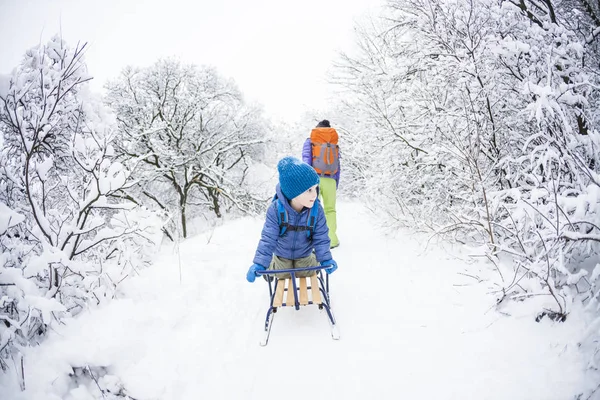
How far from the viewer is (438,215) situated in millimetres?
5062

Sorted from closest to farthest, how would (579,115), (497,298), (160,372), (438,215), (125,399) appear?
(125,399) → (160,372) → (497,298) → (579,115) → (438,215)

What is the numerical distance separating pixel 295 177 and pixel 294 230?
601mm

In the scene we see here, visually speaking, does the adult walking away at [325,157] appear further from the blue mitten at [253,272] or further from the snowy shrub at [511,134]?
the blue mitten at [253,272]

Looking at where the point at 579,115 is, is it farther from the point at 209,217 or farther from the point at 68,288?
the point at 209,217

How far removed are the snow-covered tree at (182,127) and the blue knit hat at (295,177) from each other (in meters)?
9.41

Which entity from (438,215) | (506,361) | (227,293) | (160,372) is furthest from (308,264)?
(438,215)

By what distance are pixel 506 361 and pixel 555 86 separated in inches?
104

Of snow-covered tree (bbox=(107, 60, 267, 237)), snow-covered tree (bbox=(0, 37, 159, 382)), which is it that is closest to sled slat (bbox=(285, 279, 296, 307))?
snow-covered tree (bbox=(0, 37, 159, 382))

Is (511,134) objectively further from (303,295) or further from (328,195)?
(303,295)

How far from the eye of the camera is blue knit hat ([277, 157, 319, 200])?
2838mm

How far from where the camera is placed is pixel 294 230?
9.96ft

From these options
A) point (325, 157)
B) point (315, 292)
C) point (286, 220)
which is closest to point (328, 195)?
point (325, 157)

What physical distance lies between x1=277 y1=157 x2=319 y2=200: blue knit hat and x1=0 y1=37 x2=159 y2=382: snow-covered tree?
63.3 inches

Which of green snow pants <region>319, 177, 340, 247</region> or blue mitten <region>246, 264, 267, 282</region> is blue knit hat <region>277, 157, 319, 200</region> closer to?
blue mitten <region>246, 264, 267, 282</region>
